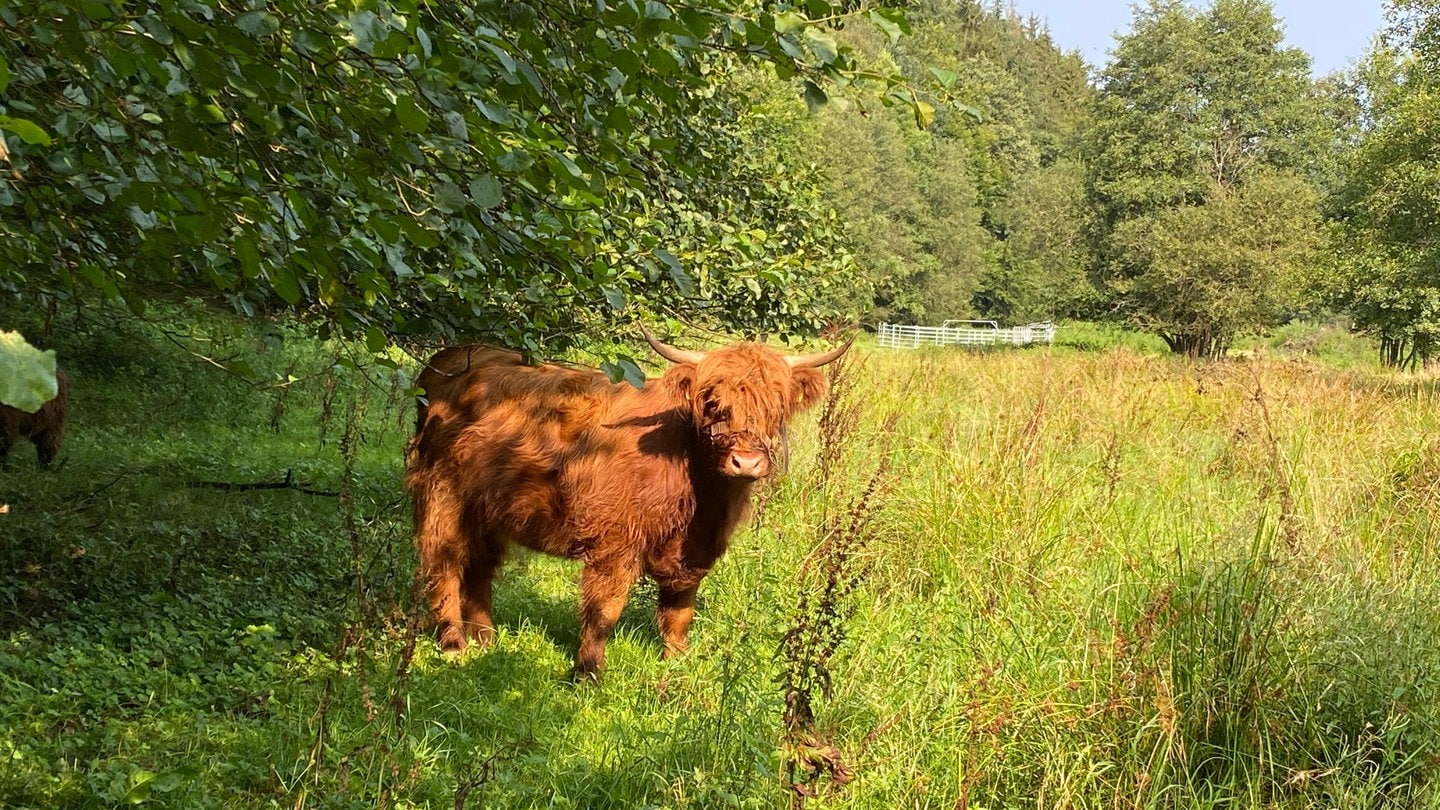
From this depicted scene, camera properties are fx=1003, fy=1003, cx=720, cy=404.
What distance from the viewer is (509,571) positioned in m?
5.78

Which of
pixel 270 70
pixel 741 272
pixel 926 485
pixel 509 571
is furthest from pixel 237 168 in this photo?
pixel 926 485

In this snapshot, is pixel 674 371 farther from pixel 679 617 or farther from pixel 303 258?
pixel 303 258

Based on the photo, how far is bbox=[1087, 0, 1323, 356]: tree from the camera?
32.3 m

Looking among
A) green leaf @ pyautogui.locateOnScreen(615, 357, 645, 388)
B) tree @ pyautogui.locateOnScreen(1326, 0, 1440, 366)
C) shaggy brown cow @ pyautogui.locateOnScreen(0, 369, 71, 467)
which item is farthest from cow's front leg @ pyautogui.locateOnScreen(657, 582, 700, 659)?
tree @ pyautogui.locateOnScreen(1326, 0, 1440, 366)

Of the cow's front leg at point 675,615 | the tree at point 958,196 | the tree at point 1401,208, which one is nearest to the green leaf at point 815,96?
the cow's front leg at point 675,615

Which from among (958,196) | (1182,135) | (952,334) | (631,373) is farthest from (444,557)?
(958,196)

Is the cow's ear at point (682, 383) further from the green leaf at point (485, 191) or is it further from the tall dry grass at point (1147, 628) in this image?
the green leaf at point (485, 191)

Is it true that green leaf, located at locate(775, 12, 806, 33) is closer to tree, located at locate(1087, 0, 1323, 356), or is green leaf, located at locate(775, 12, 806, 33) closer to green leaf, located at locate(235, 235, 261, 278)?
green leaf, located at locate(235, 235, 261, 278)

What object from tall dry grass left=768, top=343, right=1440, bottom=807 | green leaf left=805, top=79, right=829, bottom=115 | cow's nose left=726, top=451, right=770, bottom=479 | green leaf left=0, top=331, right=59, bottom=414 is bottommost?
tall dry grass left=768, top=343, right=1440, bottom=807

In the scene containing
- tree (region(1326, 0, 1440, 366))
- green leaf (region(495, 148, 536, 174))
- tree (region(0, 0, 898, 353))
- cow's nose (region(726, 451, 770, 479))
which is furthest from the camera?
tree (region(1326, 0, 1440, 366))

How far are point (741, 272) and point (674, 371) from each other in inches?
47.1

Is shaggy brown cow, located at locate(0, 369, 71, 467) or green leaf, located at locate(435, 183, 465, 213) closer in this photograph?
green leaf, located at locate(435, 183, 465, 213)

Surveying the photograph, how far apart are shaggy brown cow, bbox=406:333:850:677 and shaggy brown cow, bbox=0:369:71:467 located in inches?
156

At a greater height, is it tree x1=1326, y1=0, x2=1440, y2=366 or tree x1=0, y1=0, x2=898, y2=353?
tree x1=1326, y1=0, x2=1440, y2=366
